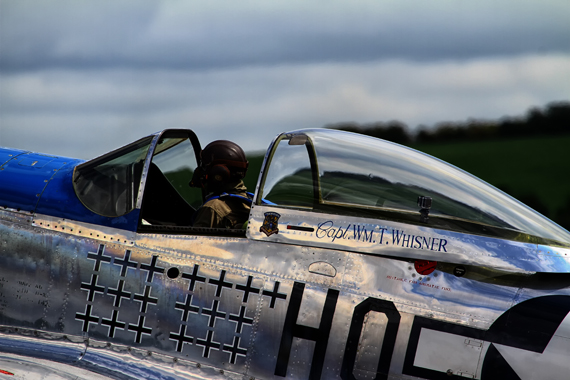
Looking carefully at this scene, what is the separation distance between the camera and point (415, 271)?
4.25 meters

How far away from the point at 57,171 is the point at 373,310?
2906mm

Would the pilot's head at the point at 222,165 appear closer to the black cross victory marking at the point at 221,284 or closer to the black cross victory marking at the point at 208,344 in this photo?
the black cross victory marking at the point at 221,284

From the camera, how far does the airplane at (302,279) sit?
4.11m

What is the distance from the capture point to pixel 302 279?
4.29 meters

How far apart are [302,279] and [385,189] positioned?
0.95 metres

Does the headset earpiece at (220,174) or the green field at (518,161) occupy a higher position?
the green field at (518,161)

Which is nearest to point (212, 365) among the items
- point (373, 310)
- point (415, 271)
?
point (373, 310)

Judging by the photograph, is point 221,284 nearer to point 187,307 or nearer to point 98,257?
point 187,307

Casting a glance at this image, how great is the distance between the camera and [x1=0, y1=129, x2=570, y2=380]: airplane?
4109 mm

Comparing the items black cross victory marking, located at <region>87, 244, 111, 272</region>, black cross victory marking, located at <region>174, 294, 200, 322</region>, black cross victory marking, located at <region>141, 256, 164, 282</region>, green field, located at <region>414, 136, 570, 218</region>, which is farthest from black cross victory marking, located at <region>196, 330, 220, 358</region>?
green field, located at <region>414, 136, 570, 218</region>

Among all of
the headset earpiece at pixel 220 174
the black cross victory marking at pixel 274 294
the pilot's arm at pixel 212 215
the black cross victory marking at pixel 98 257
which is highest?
the headset earpiece at pixel 220 174

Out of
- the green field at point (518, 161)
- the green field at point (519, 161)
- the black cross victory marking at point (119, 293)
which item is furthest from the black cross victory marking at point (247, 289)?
the green field at point (518, 161)

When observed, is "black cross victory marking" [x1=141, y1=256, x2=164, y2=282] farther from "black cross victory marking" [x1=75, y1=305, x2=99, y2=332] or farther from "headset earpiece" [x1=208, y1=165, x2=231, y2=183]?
"headset earpiece" [x1=208, y1=165, x2=231, y2=183]

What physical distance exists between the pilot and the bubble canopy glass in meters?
0.43
